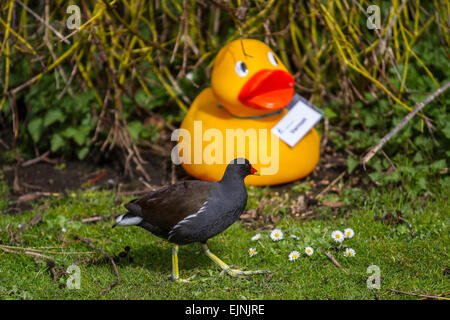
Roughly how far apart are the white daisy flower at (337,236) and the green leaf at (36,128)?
2826 millimetres

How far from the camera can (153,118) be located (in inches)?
213

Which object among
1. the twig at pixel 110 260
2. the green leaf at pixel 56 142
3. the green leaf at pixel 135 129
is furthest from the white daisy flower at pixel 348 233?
the green leaf at pixel 56 142

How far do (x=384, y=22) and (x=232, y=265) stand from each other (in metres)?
2.63

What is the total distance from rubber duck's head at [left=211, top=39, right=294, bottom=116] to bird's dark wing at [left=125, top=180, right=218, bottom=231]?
3.58ft

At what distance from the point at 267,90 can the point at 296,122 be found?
45 centimetres

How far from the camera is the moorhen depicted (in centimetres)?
304

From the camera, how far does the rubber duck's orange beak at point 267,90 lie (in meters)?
4.03

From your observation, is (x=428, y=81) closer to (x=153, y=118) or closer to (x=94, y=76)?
(x=153, y=118)

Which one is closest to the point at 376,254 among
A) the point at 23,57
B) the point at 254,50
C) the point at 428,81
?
the point at 254,50

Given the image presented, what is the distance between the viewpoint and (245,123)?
170 inches

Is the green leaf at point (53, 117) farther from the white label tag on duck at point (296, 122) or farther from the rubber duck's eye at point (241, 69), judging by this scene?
the white label tag on duck at point (296, 122)

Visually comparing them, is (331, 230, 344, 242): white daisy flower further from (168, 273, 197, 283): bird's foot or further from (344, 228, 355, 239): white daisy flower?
(168, 273, 197, 283): bird's foot

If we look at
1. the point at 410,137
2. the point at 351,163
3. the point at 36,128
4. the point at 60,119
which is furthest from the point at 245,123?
the point at 36,128

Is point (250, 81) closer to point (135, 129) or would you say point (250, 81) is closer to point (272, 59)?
point (272, 59)
